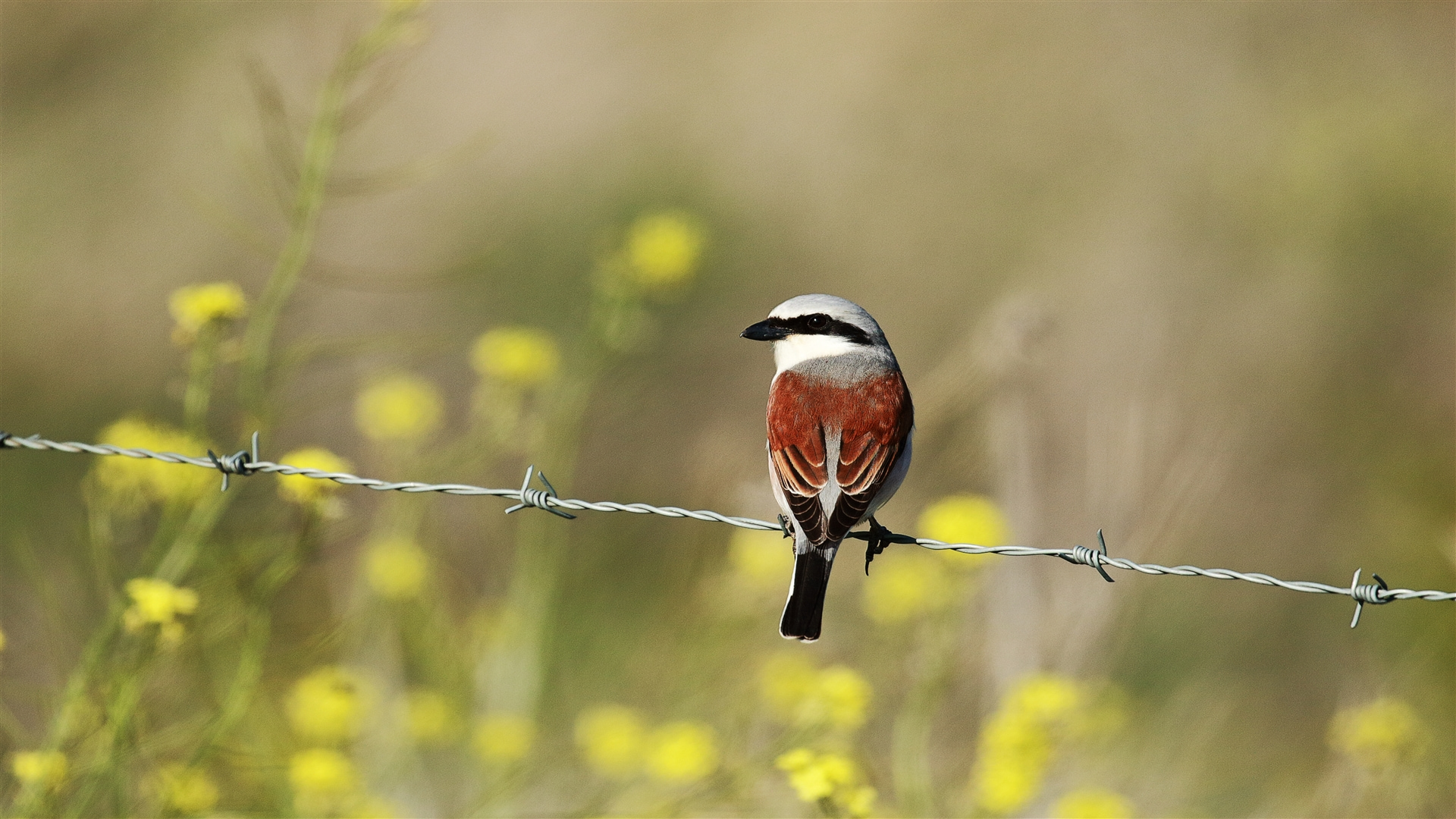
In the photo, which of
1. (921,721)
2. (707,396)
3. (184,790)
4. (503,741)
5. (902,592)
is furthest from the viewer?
(707,396)

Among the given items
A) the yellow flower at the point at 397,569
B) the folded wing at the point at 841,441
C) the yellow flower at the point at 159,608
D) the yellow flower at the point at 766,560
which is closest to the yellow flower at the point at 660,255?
the yellow flower at the point at 766,560

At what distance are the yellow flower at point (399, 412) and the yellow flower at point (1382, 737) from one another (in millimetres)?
3981

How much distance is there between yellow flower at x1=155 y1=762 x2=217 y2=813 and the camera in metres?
3.91

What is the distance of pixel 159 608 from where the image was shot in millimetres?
3668

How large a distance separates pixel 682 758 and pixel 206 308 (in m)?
2.18

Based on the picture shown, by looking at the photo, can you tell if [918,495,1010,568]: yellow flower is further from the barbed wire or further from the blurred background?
the barbed wire

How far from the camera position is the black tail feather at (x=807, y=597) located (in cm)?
391

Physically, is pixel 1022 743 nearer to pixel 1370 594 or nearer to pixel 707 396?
pixel 1370 594

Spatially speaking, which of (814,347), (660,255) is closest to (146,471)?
(660,255)

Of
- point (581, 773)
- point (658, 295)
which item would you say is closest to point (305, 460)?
point (658, 295)

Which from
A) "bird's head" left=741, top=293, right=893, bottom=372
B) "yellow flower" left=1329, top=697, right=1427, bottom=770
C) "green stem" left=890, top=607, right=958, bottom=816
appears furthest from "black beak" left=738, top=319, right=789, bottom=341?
"yellow flower" left=1329, top=697, right=1427, bottom=770

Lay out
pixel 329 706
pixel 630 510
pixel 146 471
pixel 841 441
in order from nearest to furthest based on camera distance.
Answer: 1. pixel 630 510
2. pixel 841 441
3. pixel 329 706
4. pixel 146 471

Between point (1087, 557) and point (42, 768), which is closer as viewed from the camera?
point (1087, 557)

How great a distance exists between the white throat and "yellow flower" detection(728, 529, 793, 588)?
2.98 ft
